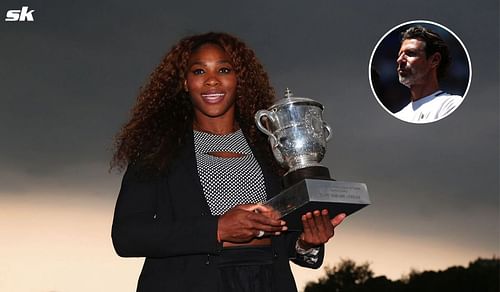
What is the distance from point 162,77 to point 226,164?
453mm

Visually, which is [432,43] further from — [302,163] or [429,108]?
[302,163]

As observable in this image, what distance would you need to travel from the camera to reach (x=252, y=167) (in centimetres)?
265

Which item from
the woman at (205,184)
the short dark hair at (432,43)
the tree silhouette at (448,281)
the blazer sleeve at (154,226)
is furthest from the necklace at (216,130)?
the tree silhouette at (448,281)

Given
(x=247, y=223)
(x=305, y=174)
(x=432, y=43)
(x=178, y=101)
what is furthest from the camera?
(x=432, y=43)

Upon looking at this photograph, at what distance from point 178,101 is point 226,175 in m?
0.41

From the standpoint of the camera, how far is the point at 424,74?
6.67 meters

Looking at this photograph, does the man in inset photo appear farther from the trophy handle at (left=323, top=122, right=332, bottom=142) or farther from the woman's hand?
the woman's hand

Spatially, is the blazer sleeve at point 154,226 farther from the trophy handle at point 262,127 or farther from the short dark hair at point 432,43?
the short dark hair at point 432,43

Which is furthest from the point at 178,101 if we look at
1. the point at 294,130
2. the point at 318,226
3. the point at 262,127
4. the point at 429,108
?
the point at 429,108

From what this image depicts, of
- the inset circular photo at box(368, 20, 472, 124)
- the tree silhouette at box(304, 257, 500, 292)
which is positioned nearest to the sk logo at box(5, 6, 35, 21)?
the inset circular photo at box(368, 20, 472, 124)

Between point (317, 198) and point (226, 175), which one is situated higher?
point (226, 175)

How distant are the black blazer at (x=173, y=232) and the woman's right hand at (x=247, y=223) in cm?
4

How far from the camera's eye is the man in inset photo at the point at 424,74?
646 cm

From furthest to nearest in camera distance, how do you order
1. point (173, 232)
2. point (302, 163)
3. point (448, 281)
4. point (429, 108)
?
point (448, 281)
point (429, 108)
point (302, 163)
point (173, 232)
